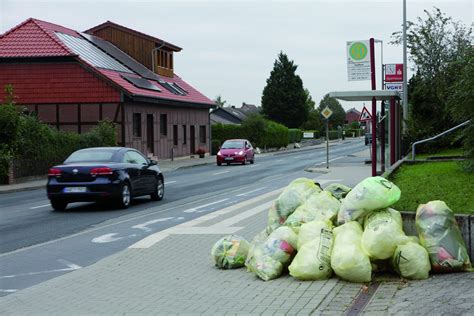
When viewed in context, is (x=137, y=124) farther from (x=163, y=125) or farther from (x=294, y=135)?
(x=294, y=135)

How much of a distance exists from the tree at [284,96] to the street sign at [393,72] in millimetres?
69555

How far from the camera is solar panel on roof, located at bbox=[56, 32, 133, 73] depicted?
41.2m

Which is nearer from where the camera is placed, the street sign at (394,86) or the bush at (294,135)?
the street sign at (394,86)

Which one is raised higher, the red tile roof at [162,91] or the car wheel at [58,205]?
the red tile roof at [162,91]

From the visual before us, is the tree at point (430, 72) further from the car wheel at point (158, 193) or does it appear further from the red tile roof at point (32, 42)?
the red tile roof at point (32, 42)

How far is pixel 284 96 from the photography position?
98.5 metres

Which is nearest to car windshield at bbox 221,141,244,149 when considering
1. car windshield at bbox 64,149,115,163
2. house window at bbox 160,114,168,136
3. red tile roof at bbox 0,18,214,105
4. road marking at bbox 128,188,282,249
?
red tile roof at bbox 0,18,214,105

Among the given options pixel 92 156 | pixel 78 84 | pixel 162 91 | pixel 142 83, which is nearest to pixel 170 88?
pixel 162 91

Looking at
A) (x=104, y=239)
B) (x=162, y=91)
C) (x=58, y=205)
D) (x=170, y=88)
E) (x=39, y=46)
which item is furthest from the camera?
(x=170, y=88)

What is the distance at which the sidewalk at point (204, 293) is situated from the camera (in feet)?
19.9

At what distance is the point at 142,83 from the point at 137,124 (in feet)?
8.65

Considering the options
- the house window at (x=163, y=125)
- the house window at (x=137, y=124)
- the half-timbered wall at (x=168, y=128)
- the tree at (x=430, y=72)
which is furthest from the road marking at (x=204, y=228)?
the house window at (x=163, y=125)

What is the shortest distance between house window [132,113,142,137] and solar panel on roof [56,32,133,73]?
3.14m

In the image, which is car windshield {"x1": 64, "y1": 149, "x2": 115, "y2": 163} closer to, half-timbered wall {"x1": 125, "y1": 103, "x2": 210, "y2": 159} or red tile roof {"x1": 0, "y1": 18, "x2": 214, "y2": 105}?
red tile roof {"x1": 0, "y1": 18, "x2": 214, "y2": 105}
